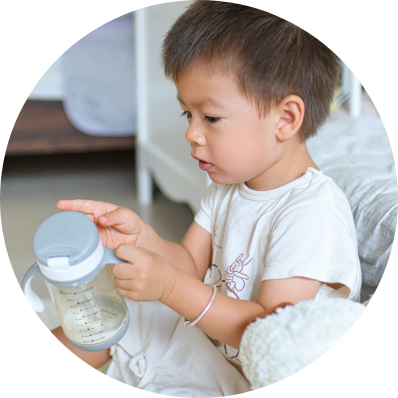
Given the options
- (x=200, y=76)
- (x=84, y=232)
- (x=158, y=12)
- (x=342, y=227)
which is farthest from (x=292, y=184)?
(x=158, y=12)

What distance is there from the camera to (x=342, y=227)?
58cm

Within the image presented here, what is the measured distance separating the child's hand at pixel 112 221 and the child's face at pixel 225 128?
0.15 meters

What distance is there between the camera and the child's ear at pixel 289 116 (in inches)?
23.9

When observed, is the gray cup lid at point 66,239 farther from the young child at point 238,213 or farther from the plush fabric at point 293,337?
the plush fabric at point 293,337

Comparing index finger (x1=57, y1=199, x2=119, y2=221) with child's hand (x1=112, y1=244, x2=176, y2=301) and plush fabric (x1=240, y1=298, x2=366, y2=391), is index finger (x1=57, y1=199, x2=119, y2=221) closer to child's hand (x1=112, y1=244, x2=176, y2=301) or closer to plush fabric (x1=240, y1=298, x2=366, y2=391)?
child's hand (x1=112, y1=244, x2=176, y2=301)

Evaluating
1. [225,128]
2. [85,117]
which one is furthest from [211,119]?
[85,117]

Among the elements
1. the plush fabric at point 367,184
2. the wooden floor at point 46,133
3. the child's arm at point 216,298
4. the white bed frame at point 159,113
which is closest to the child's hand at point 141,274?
the child's arm at point 216,298

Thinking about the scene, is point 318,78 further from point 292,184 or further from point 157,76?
point 157,76

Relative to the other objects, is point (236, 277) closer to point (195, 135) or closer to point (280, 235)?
point (280, 235)

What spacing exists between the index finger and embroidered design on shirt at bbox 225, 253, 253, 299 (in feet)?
0.71

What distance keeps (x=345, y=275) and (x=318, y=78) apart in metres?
0.30

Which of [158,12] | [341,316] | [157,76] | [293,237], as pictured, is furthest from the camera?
[157,76]

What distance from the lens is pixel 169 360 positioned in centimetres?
66

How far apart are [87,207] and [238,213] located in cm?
25
